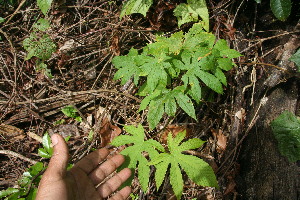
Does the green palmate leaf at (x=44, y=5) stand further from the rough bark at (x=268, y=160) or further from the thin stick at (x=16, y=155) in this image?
the rough bark at (x=268, y=160)

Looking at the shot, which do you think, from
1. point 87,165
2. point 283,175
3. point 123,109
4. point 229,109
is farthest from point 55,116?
point 283,175

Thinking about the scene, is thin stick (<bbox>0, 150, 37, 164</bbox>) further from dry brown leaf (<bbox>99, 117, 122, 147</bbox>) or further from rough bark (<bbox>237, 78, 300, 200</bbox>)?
rough bark (<bbox>237, 78, 300, 200</bbox>)

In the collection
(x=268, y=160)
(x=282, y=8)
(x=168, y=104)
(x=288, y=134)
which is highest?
(x=282, y=8)

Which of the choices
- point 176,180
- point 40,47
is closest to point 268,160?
point 176,180

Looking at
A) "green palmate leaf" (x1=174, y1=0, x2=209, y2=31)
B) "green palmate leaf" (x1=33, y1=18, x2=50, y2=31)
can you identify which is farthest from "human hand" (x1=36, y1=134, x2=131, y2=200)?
"green palmate leaf" (x1=33, y1=18, x2=50, y2=31)

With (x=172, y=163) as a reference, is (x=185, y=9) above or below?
above

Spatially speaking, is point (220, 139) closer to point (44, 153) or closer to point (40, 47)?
point (44, 153)

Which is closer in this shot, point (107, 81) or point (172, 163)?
point (172, 163)
